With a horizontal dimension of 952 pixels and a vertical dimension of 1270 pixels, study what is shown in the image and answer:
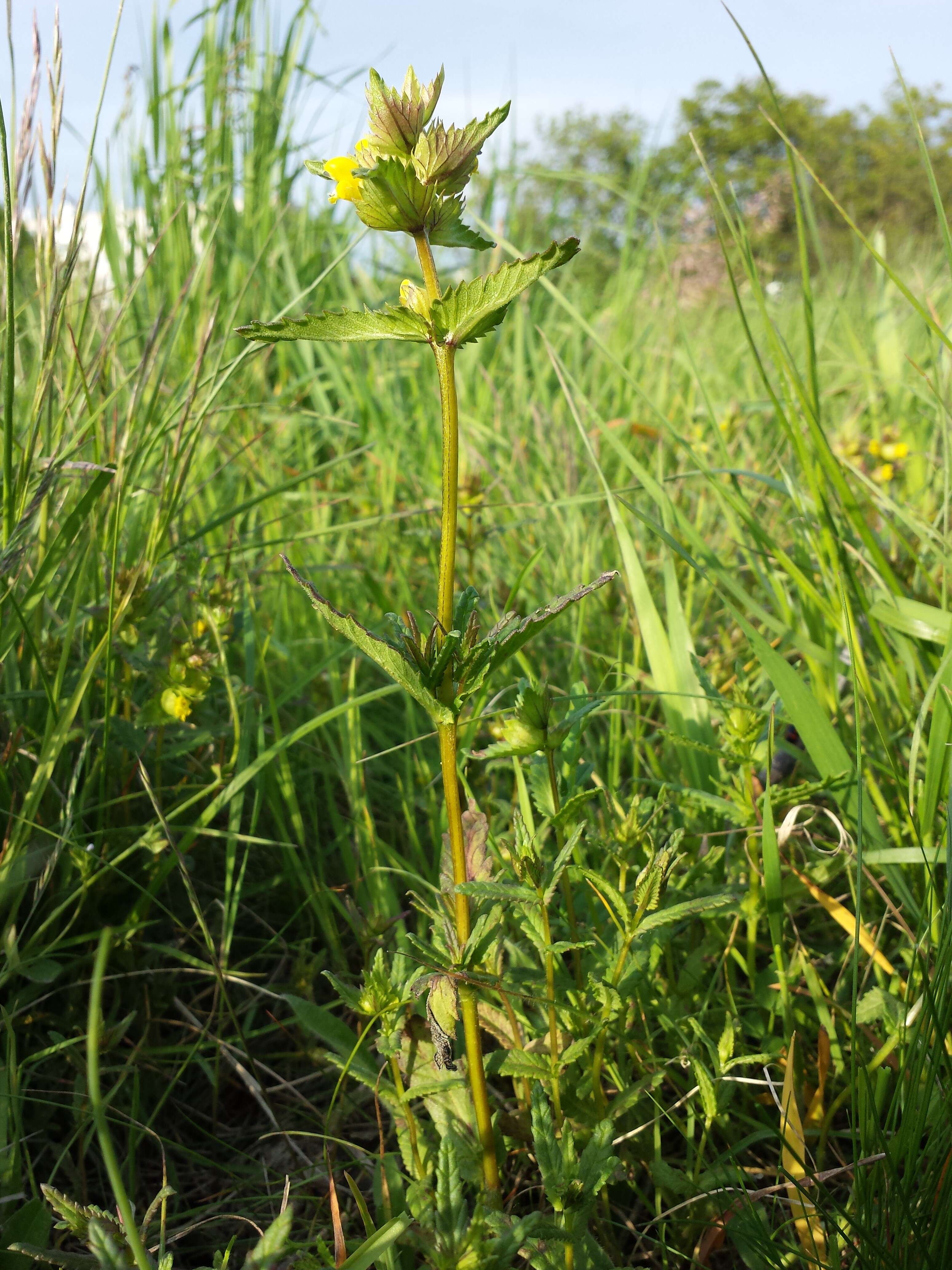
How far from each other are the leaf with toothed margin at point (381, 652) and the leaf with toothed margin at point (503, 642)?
0.03 meters

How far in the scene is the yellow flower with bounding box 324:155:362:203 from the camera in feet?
2.40

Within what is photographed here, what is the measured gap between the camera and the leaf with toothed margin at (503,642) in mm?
670

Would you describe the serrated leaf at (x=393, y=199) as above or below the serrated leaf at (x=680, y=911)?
above

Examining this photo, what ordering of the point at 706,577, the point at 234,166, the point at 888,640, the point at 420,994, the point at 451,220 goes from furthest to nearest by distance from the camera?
1. the point at 234,166
2. the point at 888,640
3. the point at 706,577
4. the point at 420,994
5. the point at 451,220

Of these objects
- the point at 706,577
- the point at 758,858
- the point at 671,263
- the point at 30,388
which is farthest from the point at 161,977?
the point at 671,263

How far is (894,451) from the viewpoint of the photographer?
80.2 inches

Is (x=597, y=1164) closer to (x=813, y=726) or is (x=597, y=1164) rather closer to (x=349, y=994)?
(x=349, y=994)

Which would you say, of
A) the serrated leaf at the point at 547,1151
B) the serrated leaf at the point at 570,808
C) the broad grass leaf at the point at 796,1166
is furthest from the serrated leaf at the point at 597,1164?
the serrated leaf at the point at 570,808

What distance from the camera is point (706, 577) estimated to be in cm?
115

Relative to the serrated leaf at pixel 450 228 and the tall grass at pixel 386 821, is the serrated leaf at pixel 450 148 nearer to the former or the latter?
the serrated leaf at pixel 450 228

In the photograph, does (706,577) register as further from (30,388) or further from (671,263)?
(671,263)

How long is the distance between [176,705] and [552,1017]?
1.88ft

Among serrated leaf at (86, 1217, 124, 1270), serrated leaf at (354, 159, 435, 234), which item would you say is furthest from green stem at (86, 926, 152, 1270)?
serrated leaf at (354, 159, 435, 234)

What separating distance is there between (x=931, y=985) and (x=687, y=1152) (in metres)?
0.29
